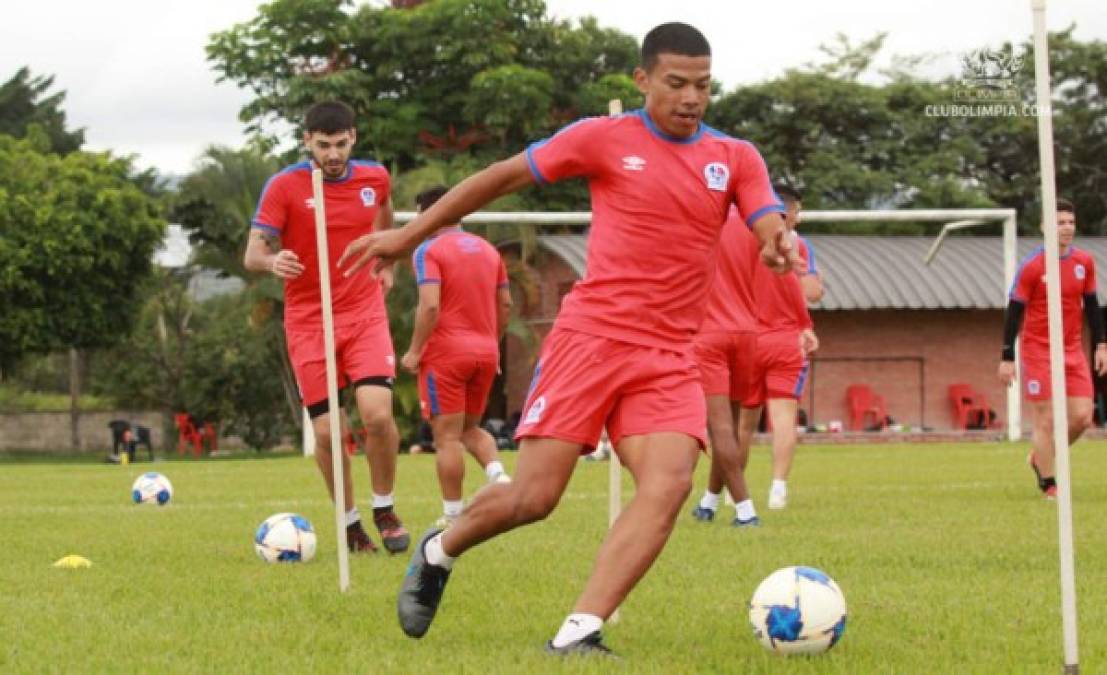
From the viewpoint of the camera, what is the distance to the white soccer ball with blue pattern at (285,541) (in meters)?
9.46

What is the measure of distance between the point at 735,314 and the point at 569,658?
Answer: 702 cm

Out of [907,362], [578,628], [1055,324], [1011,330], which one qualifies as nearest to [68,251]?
[907,362]

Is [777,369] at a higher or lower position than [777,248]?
lower

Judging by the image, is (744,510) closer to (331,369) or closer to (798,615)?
(331,369)

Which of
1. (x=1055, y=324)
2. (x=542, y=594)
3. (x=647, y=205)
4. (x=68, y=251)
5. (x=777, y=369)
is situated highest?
(x=68, y=251)

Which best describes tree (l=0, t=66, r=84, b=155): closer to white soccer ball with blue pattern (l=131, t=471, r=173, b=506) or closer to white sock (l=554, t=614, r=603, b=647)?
white soccer ball with blue pattern (l=131, t=471, r=173, b=506)

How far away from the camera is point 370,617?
7.12m

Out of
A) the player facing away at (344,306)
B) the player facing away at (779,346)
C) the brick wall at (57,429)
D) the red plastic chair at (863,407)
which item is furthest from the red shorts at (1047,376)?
the brick wall at (57,429)

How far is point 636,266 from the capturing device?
6223 mm

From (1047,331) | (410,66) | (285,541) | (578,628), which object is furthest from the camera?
(410,66)

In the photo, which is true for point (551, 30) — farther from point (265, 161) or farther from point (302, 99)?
point (265, 161)

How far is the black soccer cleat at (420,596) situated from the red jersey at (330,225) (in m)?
3.70

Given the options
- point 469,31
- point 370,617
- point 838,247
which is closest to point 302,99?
point 469,31

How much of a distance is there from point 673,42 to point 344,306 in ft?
14.6
